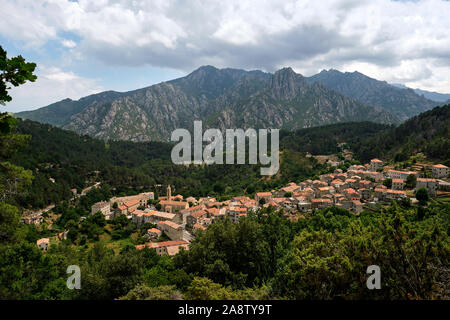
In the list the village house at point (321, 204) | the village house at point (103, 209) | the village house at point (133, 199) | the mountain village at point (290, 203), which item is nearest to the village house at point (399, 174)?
the mountain village at point (290, 203)

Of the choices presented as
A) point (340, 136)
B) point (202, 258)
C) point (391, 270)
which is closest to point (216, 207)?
point (202, 258)

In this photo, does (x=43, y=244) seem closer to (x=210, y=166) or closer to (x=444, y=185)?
(x=444, y=185)

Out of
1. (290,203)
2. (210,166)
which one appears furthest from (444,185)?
(210,166)

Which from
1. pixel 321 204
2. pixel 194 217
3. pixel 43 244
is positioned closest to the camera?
pixel 43 244

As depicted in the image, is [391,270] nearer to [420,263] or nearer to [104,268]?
[420,263]

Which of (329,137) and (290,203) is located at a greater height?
(329,137)

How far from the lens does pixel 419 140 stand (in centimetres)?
7500

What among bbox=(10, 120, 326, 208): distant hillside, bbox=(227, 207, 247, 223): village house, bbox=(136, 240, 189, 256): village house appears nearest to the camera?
bbox=(136, 240, 189, 256): village house

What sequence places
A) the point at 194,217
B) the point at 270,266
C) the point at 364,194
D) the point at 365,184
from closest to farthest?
the point at 270,266 < the point at 194,217 < the point at 364,194 < the point at 365,184

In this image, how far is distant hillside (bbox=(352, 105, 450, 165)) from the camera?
61.8 meters

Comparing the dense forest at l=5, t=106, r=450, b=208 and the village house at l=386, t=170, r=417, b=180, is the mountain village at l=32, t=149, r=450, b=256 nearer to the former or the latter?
the village house at l=386, t=170, r=417, b=180

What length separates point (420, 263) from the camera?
939 centimetres

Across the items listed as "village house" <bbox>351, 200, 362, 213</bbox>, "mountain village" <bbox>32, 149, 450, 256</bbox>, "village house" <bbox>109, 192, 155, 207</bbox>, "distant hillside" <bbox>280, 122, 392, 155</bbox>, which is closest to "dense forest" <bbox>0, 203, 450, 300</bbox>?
"mountain village" <bbox>32, 149, 450, 256</bbox>
